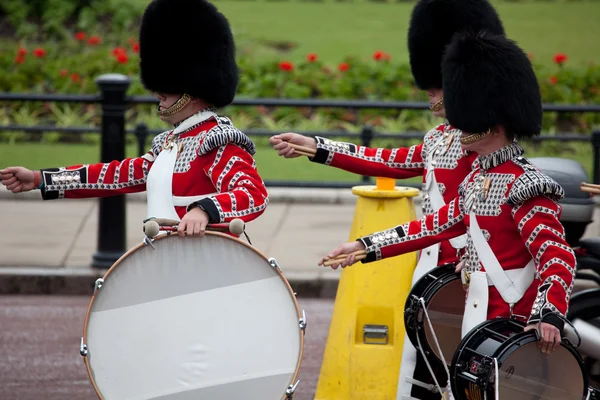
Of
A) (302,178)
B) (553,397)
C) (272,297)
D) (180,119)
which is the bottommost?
(302,178)

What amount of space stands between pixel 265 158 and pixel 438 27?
8360mm

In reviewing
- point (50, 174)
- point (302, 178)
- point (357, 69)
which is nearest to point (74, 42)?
point (357, 69)

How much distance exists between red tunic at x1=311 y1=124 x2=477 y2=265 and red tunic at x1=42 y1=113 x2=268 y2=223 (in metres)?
0.61

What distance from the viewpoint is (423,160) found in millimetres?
5688

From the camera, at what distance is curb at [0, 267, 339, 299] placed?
8977mm

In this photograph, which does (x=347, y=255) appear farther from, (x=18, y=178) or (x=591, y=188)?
(x=18, y=178)

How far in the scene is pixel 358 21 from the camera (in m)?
24.5

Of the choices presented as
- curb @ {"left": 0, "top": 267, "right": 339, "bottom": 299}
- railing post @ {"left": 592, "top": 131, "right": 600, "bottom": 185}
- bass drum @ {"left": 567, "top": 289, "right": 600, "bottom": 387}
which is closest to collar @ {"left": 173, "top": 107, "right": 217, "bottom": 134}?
bass drum @ {"left": 567, "top": 289, "right": 600, "bottom": 387}

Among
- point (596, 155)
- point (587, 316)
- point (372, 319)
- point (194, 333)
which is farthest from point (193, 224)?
point (596, 155)

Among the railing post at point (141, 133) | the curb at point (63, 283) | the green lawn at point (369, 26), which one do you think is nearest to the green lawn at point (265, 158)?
the railing post at point (141, 133)

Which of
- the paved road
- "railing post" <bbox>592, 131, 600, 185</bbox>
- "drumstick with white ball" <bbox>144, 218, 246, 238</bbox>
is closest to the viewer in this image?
"drumstick with white ball" <bbox>144, 218, 246, 238</bbox>

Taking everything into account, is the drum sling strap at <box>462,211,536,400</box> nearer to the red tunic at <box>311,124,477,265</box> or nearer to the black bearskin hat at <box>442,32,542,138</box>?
A: the black bearskin hat at <box>442,32,542,138</box>

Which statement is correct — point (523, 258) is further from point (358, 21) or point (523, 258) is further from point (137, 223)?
point (358, 21)

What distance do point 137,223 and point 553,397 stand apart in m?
6.66
